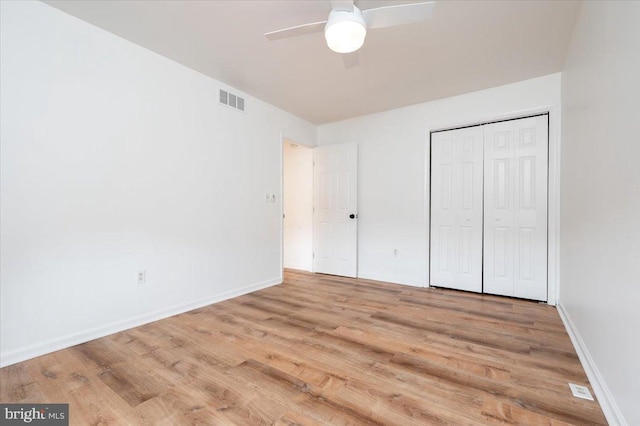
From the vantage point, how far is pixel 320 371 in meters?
1.86

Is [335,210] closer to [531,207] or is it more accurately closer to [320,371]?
[531,207]

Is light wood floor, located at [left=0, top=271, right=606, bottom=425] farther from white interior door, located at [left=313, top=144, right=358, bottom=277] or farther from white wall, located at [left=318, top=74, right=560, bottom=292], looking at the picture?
white interior door, located at [left=313, top=144, right=358, bottom=277]

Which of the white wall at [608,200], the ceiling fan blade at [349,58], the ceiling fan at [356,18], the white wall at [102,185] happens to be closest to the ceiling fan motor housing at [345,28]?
the ceiling fan at [356,18]

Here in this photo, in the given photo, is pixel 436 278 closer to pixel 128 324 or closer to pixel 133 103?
pixel 128 324

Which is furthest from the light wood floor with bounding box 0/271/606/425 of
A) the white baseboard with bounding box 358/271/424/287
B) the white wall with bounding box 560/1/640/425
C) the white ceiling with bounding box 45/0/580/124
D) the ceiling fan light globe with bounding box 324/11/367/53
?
the white ceiling with bounding box 45/0/580/124

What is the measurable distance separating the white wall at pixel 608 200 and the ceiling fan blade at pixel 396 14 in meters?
0.94

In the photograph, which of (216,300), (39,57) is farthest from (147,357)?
(39,57)

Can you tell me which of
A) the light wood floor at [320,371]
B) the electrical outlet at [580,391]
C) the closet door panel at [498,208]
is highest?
the closet door panel at [498,208]

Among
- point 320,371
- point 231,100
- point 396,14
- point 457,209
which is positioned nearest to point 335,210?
point 457,209

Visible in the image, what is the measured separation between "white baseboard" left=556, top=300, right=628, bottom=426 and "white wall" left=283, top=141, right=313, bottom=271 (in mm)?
3533

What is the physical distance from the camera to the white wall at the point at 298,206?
16.6 ft

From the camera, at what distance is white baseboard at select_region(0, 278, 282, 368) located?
6.50 feet

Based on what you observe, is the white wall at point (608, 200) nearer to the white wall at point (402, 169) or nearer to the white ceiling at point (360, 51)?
the white ceiling at point (360, 51)

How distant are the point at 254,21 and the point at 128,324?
9.23 ft
